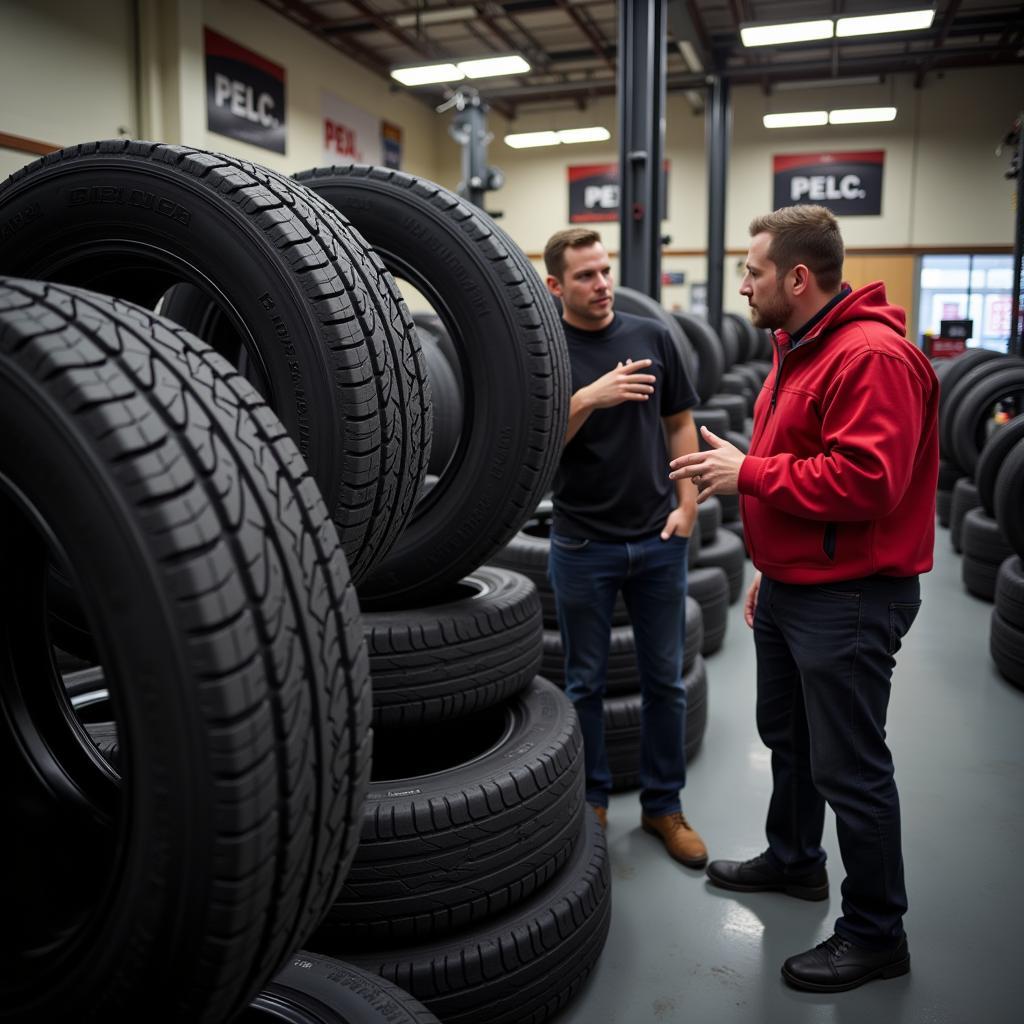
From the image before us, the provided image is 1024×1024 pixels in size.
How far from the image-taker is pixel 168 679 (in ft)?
3.08

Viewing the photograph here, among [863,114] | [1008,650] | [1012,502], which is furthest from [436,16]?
[1008,650]

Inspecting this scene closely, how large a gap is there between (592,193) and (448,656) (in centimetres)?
1710

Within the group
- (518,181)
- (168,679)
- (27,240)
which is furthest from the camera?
(518,181)

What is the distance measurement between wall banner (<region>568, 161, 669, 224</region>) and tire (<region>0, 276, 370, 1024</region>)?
17712mm

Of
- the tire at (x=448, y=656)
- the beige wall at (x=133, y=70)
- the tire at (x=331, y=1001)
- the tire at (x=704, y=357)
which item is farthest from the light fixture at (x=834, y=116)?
the tire at (x=331, y=1001)

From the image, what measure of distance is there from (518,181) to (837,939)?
58.3 feet

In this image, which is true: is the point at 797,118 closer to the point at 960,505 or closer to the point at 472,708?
the point at 960,505

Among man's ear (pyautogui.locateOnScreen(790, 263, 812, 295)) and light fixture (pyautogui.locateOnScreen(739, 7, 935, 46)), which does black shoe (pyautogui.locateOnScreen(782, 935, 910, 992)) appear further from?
light fixture (pyautogui.locateOnScreen(739, 7, 935, 46))

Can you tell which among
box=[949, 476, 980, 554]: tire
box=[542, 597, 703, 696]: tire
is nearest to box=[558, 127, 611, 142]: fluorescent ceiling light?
box=[949, 476, 980, 554]: tire

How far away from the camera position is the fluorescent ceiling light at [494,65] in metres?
10.8

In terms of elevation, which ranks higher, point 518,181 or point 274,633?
point 518,181

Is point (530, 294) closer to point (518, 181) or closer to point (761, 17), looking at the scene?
point (761, 17)

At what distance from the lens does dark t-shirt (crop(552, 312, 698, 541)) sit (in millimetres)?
2902

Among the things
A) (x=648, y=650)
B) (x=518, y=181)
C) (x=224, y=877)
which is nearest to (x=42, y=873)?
(x=224, y=877)
